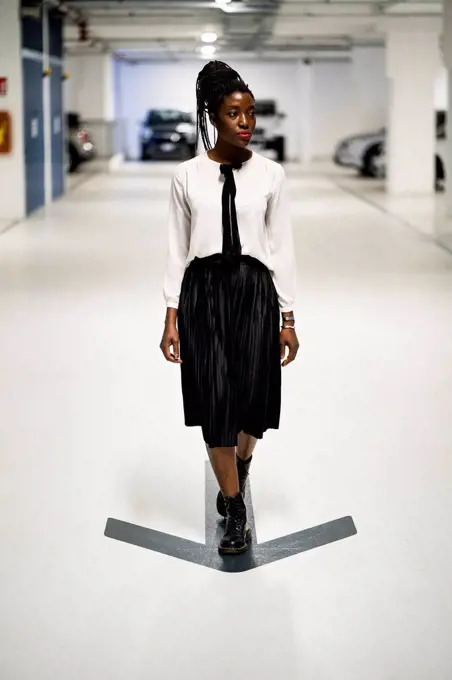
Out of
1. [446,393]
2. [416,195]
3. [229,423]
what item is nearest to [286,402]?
[446,393]

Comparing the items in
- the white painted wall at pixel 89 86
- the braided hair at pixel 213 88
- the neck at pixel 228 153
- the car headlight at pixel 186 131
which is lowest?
the neck at pixel 228 153

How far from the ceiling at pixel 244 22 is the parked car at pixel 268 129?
1.81 metres

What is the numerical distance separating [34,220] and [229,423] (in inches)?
457

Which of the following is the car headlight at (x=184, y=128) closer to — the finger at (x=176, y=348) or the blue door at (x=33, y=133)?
the blue door at (x=33, y=133)

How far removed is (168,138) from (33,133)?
13.2m

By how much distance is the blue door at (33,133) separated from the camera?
1518 cm

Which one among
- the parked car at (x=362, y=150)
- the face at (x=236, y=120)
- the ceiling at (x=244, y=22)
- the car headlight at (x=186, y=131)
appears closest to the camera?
the face at (x=236, y=120)

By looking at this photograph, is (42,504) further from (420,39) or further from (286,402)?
(420,39)

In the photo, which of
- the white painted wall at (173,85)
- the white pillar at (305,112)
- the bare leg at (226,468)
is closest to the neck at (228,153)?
the bare leg at (226,468)

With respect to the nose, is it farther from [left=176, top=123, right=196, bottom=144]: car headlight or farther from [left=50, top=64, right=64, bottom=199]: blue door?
[left=176, top=123, right=196, bottom=144]: car headlight

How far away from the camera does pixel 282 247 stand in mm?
3463

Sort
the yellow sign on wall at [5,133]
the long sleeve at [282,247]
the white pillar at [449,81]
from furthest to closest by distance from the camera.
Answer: the yellow sign on wall at [5,133], the white pillar at [449,81], the long sleeve at [282,247]

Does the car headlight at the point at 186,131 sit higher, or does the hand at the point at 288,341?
the car headlight at the point at 186,131

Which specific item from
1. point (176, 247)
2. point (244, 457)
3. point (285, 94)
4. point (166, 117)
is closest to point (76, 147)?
point (166, 117)
